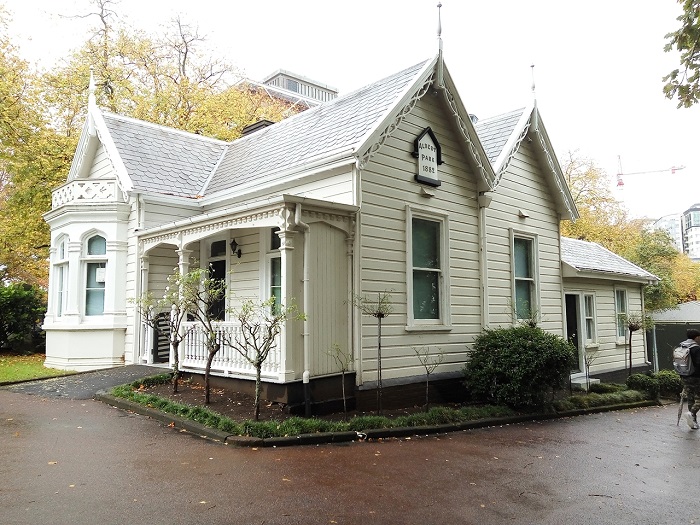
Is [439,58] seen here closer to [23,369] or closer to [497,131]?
[497,131]

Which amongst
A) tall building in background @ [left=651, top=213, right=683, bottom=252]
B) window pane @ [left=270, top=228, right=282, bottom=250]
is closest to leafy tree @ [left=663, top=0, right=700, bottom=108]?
window pane @ [left=270, top=228, right=282, bottom=250]

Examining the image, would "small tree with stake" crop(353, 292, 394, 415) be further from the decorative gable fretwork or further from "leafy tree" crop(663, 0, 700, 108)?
"leafy tree" crop(663, 0, 700, 108)

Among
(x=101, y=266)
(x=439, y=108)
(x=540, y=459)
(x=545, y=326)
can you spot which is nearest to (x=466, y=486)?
(x=540, y=459)

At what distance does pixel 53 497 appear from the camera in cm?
505

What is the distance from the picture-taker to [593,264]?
57.7ft

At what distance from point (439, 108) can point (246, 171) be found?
5079mm

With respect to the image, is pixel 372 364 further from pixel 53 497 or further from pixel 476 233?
pixel 53 497

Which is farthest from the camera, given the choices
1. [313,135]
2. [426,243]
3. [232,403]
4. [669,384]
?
[669,384]

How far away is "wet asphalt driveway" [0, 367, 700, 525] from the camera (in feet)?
16.0

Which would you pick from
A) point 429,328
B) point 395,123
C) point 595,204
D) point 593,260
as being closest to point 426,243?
point 429,328

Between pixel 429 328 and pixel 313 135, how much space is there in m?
5.16

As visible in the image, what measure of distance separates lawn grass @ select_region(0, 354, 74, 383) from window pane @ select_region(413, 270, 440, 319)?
8471mm

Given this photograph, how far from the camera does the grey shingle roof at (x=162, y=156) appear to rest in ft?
46.5

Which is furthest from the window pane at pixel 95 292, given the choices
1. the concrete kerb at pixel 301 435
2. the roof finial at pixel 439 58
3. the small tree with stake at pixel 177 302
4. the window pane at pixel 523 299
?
the window pane at pixel 523 299
